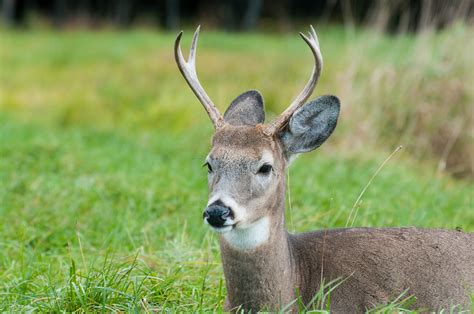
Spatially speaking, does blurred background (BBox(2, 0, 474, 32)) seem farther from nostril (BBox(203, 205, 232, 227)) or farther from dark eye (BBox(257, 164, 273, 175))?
nostril (BBox(203, 205, 232, 227))

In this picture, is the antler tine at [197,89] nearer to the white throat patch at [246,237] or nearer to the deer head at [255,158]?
the deer head at [255,158]

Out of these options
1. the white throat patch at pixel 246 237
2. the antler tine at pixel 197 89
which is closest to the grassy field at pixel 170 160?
the white throat patch at pixel 246 237

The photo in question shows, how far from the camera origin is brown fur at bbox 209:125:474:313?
3.80m

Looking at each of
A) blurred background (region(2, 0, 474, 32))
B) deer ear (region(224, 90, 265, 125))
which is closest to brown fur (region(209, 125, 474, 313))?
deer ear (region(224, 90, 265, 125))

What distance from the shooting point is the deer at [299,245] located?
12.4 ft

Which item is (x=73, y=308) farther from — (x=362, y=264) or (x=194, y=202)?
(x=194, y=202)

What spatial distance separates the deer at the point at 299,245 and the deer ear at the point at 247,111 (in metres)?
0.02

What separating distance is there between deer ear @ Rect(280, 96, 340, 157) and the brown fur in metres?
0.07

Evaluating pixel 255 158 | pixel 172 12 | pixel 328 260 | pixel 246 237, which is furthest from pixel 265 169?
pixel 172 12

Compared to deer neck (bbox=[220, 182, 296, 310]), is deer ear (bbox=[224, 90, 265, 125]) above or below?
above

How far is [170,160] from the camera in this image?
8.37 m

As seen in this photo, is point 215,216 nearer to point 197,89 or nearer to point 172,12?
point 197,89

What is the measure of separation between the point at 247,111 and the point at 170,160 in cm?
408

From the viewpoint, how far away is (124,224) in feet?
18.8
